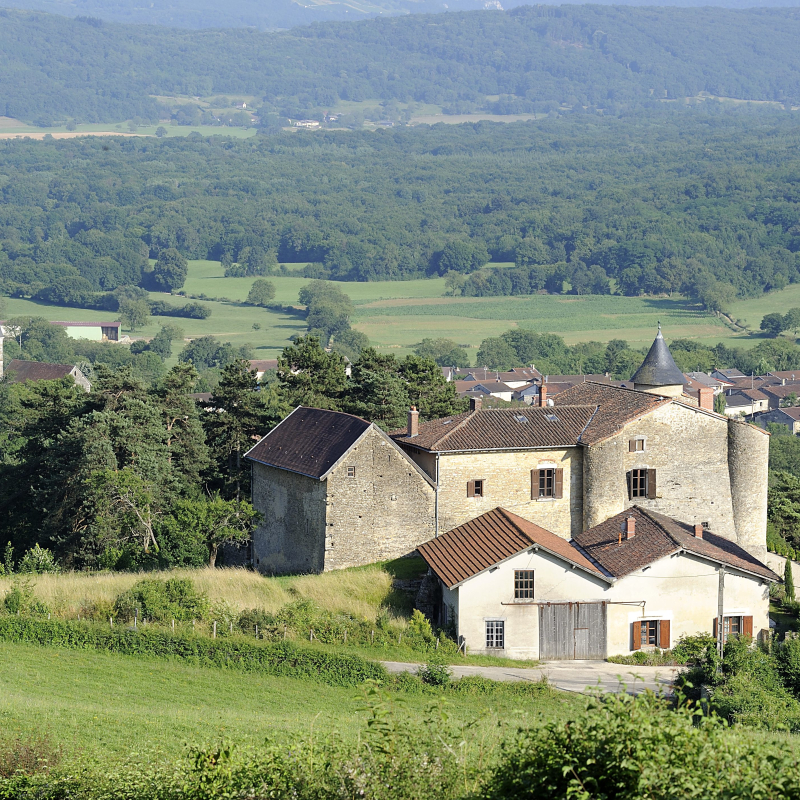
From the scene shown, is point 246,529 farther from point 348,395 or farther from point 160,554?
point 348,395

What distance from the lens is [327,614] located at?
31047 mm

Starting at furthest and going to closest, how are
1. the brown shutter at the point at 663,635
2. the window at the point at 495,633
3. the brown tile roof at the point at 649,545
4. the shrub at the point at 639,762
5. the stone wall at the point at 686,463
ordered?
the stone wall at the point at 686,463 → the brown tile roof at the point at 649,545 → the brown shutter at the point at 663,635 → the window at the point at 495,633 → the shrub at the point at 639,762

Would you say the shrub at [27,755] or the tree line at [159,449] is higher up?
the tree line at [159,449]

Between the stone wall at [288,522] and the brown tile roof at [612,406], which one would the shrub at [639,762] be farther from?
the brown tile roof at [612,406]

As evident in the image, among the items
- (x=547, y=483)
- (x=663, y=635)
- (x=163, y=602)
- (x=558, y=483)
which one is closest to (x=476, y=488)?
(x=547, y=483)

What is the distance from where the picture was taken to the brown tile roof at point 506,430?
120 feet

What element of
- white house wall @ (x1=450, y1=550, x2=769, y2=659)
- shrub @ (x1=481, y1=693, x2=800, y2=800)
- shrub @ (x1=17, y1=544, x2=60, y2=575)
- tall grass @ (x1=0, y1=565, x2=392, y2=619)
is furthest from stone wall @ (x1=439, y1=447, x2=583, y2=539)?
shrub @ (x1=481, y1=693, x2=800, y2=800)

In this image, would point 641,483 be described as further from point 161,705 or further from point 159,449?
point 161,705

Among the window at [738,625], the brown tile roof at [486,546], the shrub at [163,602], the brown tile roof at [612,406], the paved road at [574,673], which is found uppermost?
the brown tile roof at [612,406]

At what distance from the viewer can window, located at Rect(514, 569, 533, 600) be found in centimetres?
3180

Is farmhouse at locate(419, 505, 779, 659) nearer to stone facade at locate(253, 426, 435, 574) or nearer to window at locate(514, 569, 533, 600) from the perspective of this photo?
window at locate(514, 569, 533, 600)

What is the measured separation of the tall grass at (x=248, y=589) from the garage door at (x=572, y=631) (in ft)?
13.9

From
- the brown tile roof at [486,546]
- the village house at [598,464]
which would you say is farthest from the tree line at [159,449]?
the brown tile roof at [486,546]

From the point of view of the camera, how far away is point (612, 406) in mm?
38812
